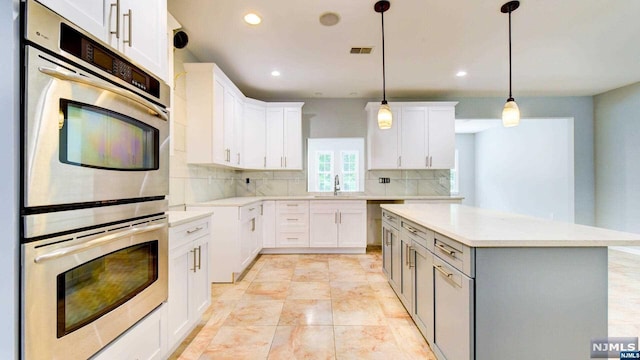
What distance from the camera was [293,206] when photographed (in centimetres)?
434

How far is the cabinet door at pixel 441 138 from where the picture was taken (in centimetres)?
457

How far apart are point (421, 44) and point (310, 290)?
113 inches

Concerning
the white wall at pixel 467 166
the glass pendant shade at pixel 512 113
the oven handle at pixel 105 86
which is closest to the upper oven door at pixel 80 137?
the oven handle at pixel 105 86

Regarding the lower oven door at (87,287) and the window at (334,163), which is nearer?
the lower oven door at (87,287)

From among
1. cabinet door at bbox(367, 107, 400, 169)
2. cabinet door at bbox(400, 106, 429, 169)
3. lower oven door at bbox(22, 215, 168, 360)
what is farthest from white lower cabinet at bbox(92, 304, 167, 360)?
cabinet door at bbox(400, 106, 429, 169)

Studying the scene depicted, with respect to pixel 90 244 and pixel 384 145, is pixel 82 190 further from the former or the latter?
pixel 384 145

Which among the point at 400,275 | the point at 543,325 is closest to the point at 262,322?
the point at 400,275

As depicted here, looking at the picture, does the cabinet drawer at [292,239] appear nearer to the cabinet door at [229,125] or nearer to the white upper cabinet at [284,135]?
the white upper cabinet at [284,135]

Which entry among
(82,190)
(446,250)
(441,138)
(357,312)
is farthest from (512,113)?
(82,190)

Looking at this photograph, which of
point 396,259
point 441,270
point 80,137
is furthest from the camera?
point 396,259

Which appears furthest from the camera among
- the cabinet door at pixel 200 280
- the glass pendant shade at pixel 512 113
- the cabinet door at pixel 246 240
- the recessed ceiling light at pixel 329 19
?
the cabinet door at pixel 246 240

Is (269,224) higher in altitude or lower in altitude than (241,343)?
higher

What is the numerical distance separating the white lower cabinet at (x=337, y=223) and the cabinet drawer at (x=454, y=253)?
2577mm

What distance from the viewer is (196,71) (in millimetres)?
3051
